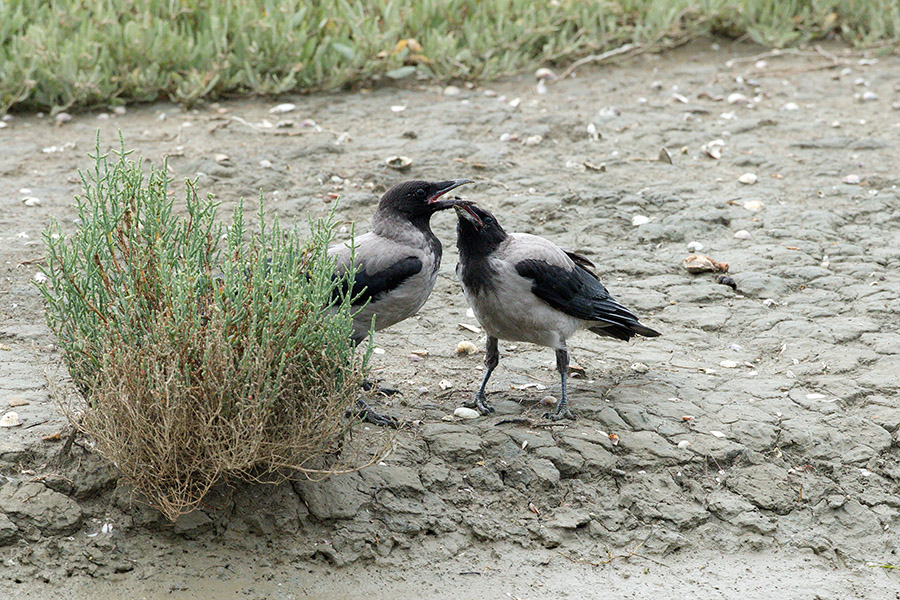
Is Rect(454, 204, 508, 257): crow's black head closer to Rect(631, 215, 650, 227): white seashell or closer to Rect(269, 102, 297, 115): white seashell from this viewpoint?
Rect(631, 215, 650, 227): white seashell

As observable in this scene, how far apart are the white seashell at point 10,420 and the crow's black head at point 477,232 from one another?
7.06 feet

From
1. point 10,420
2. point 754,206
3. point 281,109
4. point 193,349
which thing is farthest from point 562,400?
point 281,109

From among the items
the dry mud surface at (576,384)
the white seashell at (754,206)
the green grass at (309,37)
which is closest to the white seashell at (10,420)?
the dry mud surface at (576,384)

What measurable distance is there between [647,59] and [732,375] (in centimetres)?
530

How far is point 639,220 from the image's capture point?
7441 mm

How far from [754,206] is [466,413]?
3.42 m

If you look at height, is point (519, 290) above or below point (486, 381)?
above

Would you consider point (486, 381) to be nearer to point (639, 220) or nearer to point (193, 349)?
point (193, 349)

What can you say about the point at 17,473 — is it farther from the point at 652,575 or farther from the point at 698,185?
the point at 698,185

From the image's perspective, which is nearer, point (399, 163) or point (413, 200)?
point (413, 200)

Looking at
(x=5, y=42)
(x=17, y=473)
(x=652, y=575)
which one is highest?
(x=5, y=42)

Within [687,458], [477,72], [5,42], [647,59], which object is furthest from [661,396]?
[5,42]

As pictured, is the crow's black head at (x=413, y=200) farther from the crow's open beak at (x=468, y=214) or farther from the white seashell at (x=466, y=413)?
the white seashell at (x=466, y=413)

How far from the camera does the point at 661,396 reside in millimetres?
5402
